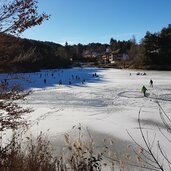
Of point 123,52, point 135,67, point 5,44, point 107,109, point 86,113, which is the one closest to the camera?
point 5,44

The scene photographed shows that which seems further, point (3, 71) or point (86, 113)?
point (86, 113)

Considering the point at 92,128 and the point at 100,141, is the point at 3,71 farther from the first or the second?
the point at 92,128

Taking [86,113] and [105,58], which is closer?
[86,113]

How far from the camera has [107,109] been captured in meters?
22.9

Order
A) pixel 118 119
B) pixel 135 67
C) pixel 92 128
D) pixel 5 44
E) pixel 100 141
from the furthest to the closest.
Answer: pixel 135 67 → pixel 118 119 → pixel 92 128 → pixel 100 141 → pixel 5 44

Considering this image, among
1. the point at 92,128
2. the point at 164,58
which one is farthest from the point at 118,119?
the point at 164,58

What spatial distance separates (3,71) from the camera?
5176 millimetres

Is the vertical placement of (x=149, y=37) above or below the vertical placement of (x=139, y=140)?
above

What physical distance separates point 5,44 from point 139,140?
9376mm

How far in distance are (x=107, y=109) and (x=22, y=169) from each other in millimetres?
19654

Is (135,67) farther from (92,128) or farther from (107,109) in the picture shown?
(92,128)

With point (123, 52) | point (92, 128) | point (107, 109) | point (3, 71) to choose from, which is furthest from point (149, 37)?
point (3, 71)

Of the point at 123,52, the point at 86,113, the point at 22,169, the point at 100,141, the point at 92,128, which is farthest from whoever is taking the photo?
the point at 123,52

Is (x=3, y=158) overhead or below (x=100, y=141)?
overhead
